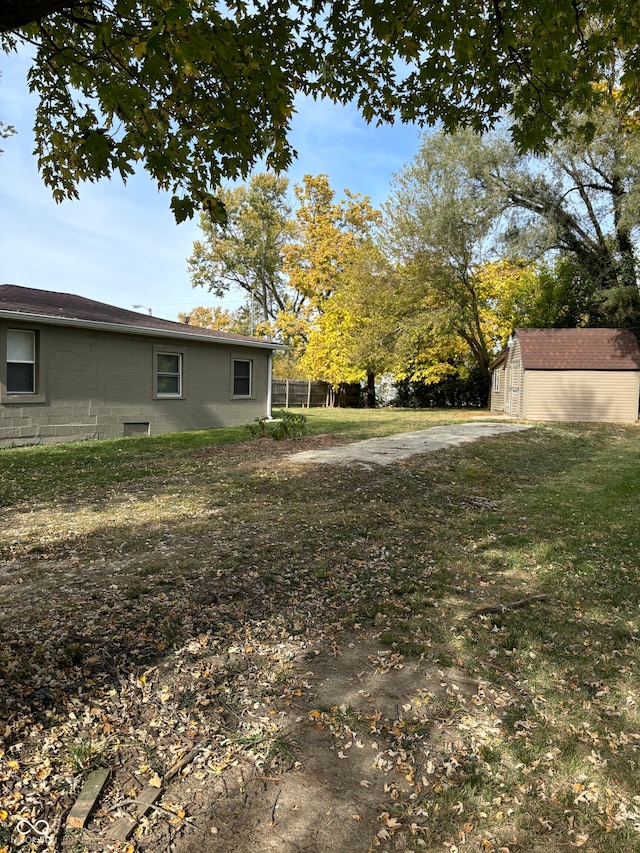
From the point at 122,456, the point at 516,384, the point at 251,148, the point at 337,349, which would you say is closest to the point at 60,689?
the point at 251,148

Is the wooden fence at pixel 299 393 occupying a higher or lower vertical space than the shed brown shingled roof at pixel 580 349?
lower

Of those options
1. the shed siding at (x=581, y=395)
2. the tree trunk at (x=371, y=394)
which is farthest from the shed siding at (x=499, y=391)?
the tree trunk at (x=371, y=394)

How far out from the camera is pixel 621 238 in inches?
810

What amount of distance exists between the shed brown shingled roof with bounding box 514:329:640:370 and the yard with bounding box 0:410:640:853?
1488cm

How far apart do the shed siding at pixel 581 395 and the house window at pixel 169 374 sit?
12.4m

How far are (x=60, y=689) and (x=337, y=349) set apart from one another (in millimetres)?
24972

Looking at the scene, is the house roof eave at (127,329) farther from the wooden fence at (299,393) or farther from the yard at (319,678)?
the wooden fence at (299,393)

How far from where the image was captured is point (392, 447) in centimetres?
1002

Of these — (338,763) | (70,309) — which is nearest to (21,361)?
(70,309)

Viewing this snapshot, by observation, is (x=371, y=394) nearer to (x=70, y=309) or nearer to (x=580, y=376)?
(x=580, y=376)

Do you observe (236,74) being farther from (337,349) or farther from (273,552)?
(337,349)

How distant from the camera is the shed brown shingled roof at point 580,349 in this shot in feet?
62.2

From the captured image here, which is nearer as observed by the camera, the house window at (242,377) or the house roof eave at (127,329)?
the house roof eave at (127,329)

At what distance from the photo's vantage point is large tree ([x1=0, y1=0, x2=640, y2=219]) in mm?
3371
